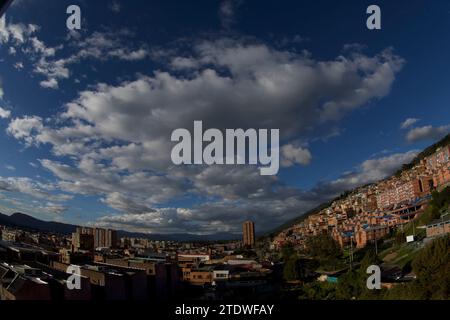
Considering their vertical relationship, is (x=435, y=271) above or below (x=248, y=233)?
above

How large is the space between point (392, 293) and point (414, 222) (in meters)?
16.7

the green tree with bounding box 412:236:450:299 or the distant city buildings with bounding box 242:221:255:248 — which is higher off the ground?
the green tree with bounding box 412:236:450:299

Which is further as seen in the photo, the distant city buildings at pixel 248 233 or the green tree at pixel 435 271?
the distant city buildings at pixel 248 233

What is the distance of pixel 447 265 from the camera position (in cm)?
853

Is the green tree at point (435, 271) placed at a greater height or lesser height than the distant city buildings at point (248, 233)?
greater

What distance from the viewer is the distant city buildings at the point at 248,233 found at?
154 feet

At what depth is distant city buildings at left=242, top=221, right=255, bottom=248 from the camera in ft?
154

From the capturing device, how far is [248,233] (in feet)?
160

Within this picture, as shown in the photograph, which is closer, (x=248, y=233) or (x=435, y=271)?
(x=435, y=271)

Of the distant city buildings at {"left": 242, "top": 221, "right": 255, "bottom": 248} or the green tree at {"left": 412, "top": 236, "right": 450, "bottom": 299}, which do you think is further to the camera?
the distant city buildings at {"left": 242, "top": 221, "right": 255, "bottom": 248}
